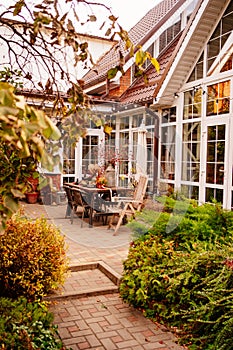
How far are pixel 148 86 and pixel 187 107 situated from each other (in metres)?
2.19

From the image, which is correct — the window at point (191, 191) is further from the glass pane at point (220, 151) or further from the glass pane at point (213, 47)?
the glass pane at point (213, 47)

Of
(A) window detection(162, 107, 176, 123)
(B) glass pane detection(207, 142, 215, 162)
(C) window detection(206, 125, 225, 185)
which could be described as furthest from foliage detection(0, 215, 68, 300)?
(A) window detection(162, 107, 176, 123)

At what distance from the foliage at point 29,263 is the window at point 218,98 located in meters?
5.54

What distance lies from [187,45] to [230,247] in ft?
21.9

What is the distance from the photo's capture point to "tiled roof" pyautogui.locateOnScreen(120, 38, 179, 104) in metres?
10.9

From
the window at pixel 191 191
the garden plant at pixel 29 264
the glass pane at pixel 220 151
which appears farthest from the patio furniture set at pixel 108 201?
the garden plant at pixel 29 264

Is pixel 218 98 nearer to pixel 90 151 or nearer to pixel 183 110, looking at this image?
pixel 183 110

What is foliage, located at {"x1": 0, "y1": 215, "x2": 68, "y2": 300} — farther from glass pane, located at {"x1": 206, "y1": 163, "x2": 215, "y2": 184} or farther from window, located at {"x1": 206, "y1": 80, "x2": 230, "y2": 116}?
window, located at {"x1": 206, "y1": 80, "x2": 230, "y2": 116}

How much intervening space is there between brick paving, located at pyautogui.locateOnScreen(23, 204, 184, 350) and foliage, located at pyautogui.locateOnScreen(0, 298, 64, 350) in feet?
1.63

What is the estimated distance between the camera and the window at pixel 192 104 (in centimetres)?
929

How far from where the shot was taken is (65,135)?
2.14m

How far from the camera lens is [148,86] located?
11.5 meters

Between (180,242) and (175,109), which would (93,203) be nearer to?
(175,109)

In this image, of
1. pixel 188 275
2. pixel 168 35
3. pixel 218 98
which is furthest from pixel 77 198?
pixel 168 35
